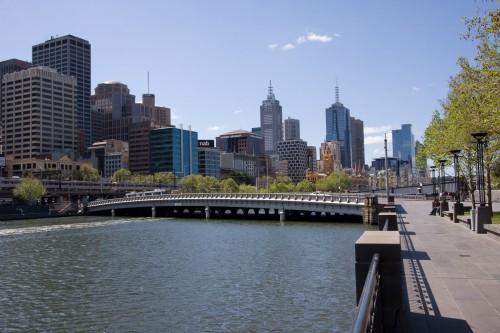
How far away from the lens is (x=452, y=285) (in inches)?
503

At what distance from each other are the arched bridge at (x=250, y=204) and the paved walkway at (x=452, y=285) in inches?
1778

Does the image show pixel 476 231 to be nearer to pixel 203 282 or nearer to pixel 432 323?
pixel 203 282

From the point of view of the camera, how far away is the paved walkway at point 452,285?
31.2 ft

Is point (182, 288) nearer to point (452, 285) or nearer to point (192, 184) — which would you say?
point (452, 285)

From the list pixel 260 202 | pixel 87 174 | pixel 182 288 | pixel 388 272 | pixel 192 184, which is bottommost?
pixel 182 288

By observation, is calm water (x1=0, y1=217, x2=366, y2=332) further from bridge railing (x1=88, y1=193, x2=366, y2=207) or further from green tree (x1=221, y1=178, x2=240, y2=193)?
green tree (x1=221, y1=178, x2=240, y2=193)

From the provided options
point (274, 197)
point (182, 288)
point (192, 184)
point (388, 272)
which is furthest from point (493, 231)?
point (192, 184)

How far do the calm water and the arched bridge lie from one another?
25.6 m

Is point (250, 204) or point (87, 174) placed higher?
point (87, 174)

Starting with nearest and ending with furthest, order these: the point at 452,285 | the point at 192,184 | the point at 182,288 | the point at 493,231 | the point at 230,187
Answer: the point at 452,285
the point at 493,231
the point at 182,288
the point at 230,187
the point at 192,184

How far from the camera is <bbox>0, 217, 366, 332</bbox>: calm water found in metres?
18.3

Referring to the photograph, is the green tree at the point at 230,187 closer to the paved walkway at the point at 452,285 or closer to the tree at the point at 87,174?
the tree at the point at 87,174

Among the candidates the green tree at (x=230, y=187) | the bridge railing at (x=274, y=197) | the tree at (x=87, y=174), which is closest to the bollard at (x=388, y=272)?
the bridge railing at (x=274, y=197)

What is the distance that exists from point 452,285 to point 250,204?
67643 mm
